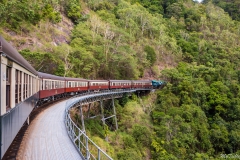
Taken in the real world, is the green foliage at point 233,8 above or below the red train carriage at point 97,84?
above

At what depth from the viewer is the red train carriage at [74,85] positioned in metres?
22.7

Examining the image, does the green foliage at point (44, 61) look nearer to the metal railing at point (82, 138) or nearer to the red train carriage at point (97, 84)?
the red train carriage at point (97, 84)

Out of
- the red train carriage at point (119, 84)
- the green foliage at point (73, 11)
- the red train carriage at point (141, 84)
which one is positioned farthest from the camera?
the green foliage at point (73, 11)

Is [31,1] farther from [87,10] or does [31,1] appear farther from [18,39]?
[87,10]

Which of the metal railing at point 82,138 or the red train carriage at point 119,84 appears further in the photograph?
the red train carriage at point 119,84

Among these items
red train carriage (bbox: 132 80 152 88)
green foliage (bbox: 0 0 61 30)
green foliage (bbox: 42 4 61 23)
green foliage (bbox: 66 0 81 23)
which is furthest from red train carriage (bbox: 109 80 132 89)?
green foliage (bbox: 66 0 81 23)

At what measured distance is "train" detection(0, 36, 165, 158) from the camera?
4.21m

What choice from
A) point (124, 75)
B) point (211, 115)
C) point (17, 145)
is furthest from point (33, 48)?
point (211, 115)

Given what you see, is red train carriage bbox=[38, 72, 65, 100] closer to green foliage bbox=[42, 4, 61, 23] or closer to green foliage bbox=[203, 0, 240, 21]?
green foliage bbox=[42, 4, 61, 23]

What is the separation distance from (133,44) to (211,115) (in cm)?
2027

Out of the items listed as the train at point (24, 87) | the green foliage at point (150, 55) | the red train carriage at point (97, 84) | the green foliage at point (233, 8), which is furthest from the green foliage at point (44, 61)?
the green foliage at point (233, 8)

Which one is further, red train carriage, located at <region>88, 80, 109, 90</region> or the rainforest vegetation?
red train carriage, located at <region>88, 80, 109, 90</region>

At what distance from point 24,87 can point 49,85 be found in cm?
974

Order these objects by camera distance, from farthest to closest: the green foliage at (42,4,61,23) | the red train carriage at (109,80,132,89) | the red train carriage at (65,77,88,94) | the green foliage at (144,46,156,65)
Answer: the green foliage at (144,46,156,65), the green foliage at (42,4,61,23), the red train carriage at (109,80,132,89), the red train carriage at (65,77,88,94)
